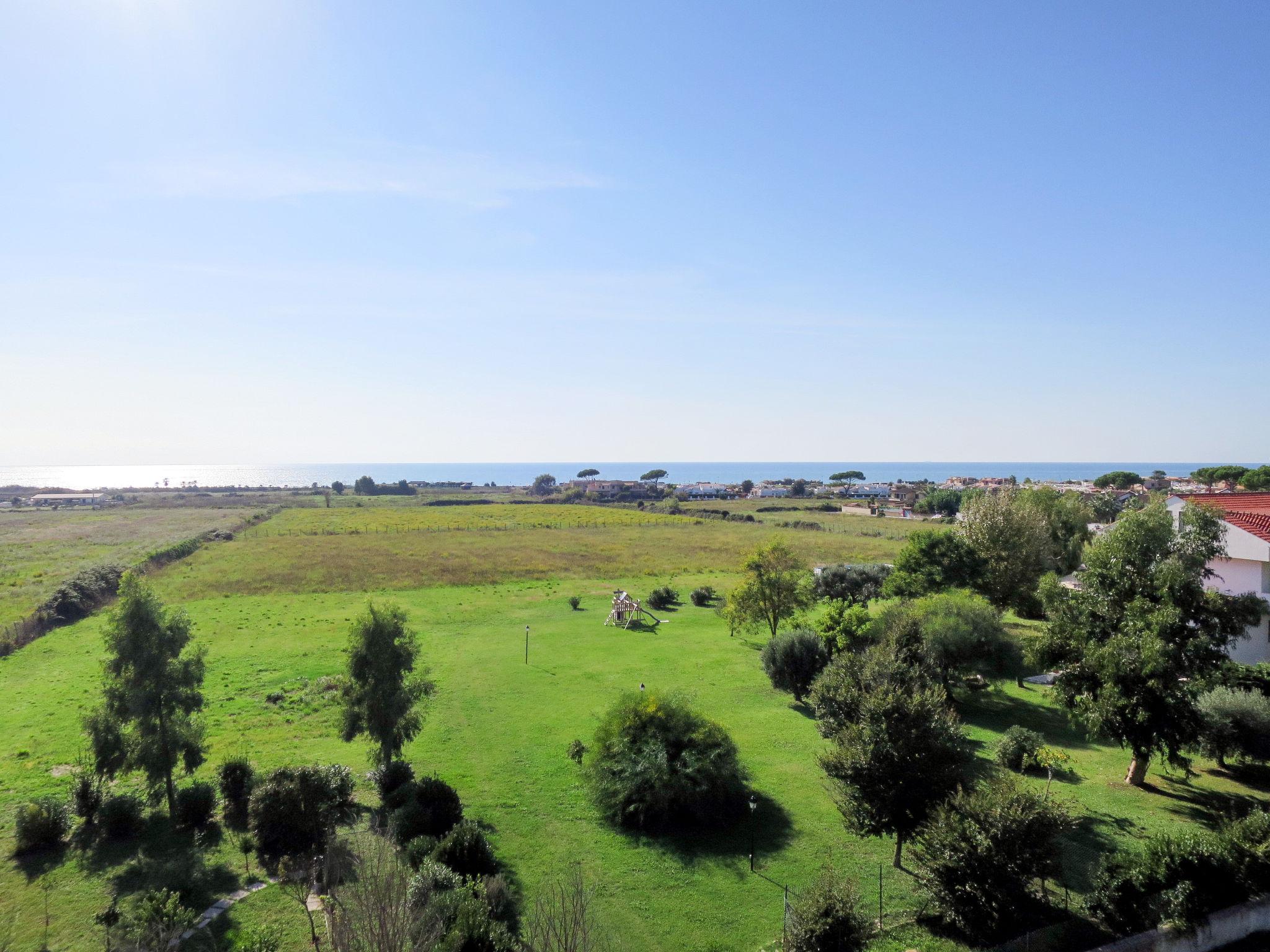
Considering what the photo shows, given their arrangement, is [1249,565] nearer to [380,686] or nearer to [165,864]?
[380,686]

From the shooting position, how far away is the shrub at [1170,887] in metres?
12.9

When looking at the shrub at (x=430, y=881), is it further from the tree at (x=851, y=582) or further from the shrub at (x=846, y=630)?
the tree at (x=851, y=582)

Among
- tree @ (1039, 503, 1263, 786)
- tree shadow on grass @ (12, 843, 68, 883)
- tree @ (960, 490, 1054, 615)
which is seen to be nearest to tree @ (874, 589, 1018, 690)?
tree @ (1039, 503, 1263, 786)

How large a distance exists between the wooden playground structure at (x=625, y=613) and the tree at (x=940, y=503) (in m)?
101

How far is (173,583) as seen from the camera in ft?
184

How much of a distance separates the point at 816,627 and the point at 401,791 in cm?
1964

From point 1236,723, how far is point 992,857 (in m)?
14.2

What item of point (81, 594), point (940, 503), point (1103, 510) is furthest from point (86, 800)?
point (940, 503)

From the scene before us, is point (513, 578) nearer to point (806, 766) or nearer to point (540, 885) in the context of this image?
point (806, 766)

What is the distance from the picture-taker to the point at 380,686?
19.8 m

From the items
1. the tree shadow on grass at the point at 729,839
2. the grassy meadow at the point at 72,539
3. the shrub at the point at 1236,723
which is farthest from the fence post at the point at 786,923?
the grassy meadow at the point at 72,539

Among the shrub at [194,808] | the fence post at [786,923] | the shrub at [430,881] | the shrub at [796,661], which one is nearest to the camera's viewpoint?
the fence post at [786,923]

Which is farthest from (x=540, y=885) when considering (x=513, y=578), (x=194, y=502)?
(x=194, y=502)

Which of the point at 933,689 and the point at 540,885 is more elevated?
the point at 933,689
